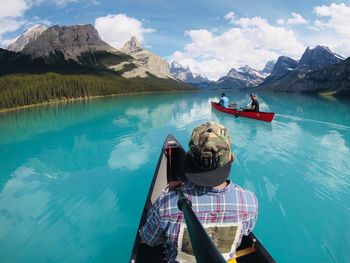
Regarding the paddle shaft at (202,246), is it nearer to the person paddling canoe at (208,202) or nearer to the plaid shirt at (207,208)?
the person paddling canoe at (208,202)

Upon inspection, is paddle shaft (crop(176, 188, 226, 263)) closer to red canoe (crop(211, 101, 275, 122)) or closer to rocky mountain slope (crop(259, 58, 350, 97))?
red canoe (crop(211, 101, 275, 122))

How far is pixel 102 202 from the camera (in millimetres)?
13078

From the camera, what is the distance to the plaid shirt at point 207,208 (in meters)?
3.82

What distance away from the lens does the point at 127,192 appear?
46.2 ft

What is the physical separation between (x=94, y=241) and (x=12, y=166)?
1407 cm

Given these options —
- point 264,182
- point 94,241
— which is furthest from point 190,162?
point 264,182

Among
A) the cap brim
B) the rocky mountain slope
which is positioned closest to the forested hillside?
the cap brim

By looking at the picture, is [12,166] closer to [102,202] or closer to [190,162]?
[102,202]

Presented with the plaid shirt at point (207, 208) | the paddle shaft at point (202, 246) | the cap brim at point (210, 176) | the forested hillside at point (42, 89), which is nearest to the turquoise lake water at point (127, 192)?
the plaid shirt at point (207, 208)

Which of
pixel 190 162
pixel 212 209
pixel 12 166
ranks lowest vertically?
pixel 12 166

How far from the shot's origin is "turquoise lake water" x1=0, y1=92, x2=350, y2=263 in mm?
9516

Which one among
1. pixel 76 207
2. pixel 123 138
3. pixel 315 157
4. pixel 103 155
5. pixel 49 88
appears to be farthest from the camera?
pixel 49 88

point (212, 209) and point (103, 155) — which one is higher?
point (212, 209)

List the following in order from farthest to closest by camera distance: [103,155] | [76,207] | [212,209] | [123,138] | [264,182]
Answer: [123,138]
[103,155]
[264,182]
[76,207]
[212,209]
